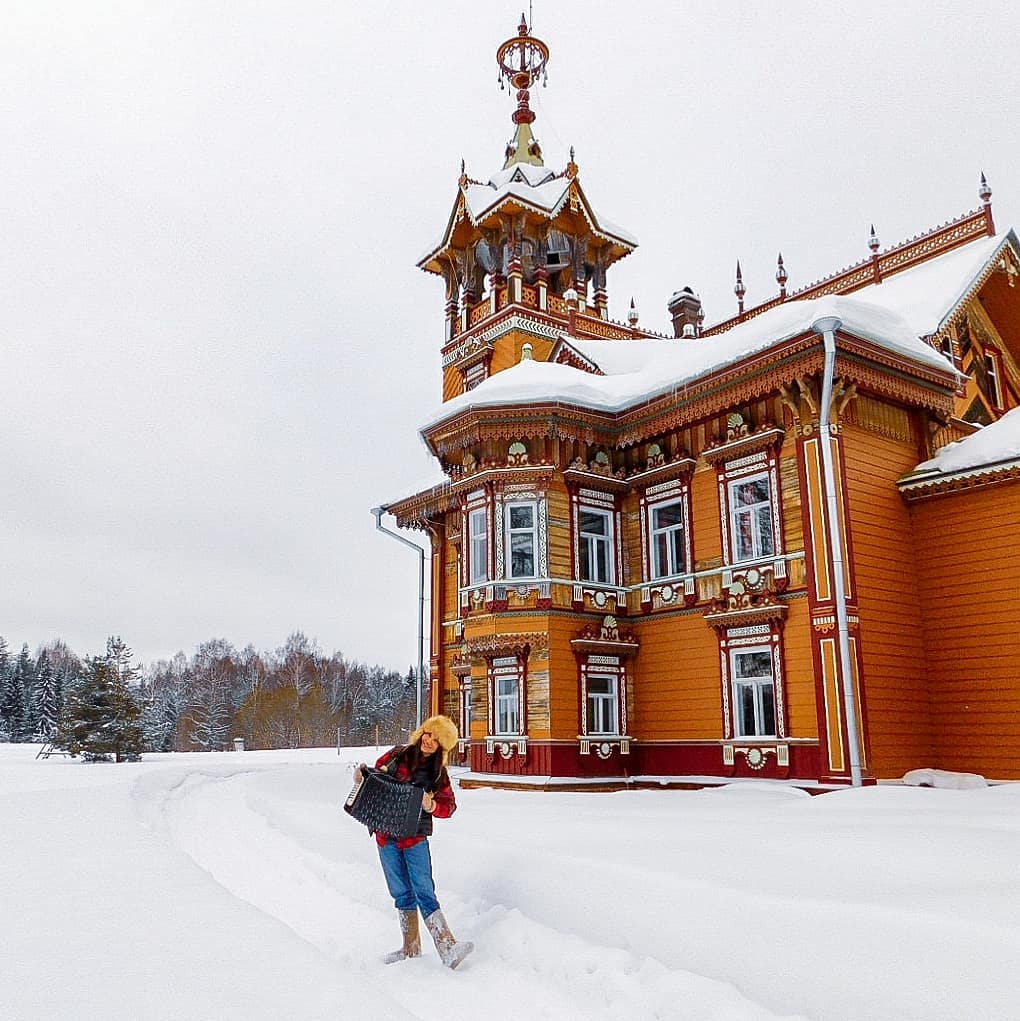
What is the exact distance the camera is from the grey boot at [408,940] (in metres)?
6.28

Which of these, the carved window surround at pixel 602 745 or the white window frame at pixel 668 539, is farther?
the white window frame at pixel 668 539

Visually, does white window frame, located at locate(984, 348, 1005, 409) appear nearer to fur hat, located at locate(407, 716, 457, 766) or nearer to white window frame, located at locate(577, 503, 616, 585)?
white window frame, located at locate(577, 503, 616, 585)

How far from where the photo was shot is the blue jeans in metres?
6.32

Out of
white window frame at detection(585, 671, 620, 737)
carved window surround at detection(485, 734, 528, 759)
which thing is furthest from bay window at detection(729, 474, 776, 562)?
carved window surround at detection(485, 734, 528, 759)

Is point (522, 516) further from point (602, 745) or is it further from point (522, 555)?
point (602, 745)

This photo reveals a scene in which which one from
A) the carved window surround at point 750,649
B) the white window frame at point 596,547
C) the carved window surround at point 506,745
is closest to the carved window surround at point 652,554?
the white window frame at point 596,547

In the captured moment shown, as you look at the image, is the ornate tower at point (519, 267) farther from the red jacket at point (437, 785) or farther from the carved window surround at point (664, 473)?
the red jacket at point (437, 785)

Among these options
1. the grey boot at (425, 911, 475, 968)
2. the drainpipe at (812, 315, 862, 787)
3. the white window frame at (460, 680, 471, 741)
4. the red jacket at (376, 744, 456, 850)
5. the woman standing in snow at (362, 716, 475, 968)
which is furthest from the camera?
the white window frame at (460, 680, 471, 741)

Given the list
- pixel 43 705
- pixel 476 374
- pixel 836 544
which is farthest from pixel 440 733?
pixel 43 705

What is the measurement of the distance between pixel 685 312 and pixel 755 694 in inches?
631

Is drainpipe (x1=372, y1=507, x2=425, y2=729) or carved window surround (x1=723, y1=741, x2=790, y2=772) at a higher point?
drainpipe (x1=372, y1=507, x2=425, y2=729)

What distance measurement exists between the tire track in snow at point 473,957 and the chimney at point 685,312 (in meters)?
21.8

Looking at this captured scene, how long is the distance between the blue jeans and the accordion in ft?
0.49

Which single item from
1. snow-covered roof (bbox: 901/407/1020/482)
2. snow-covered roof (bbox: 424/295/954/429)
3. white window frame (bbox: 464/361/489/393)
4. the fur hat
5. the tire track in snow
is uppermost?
white window frame (bbox: 464/361/489/393)
